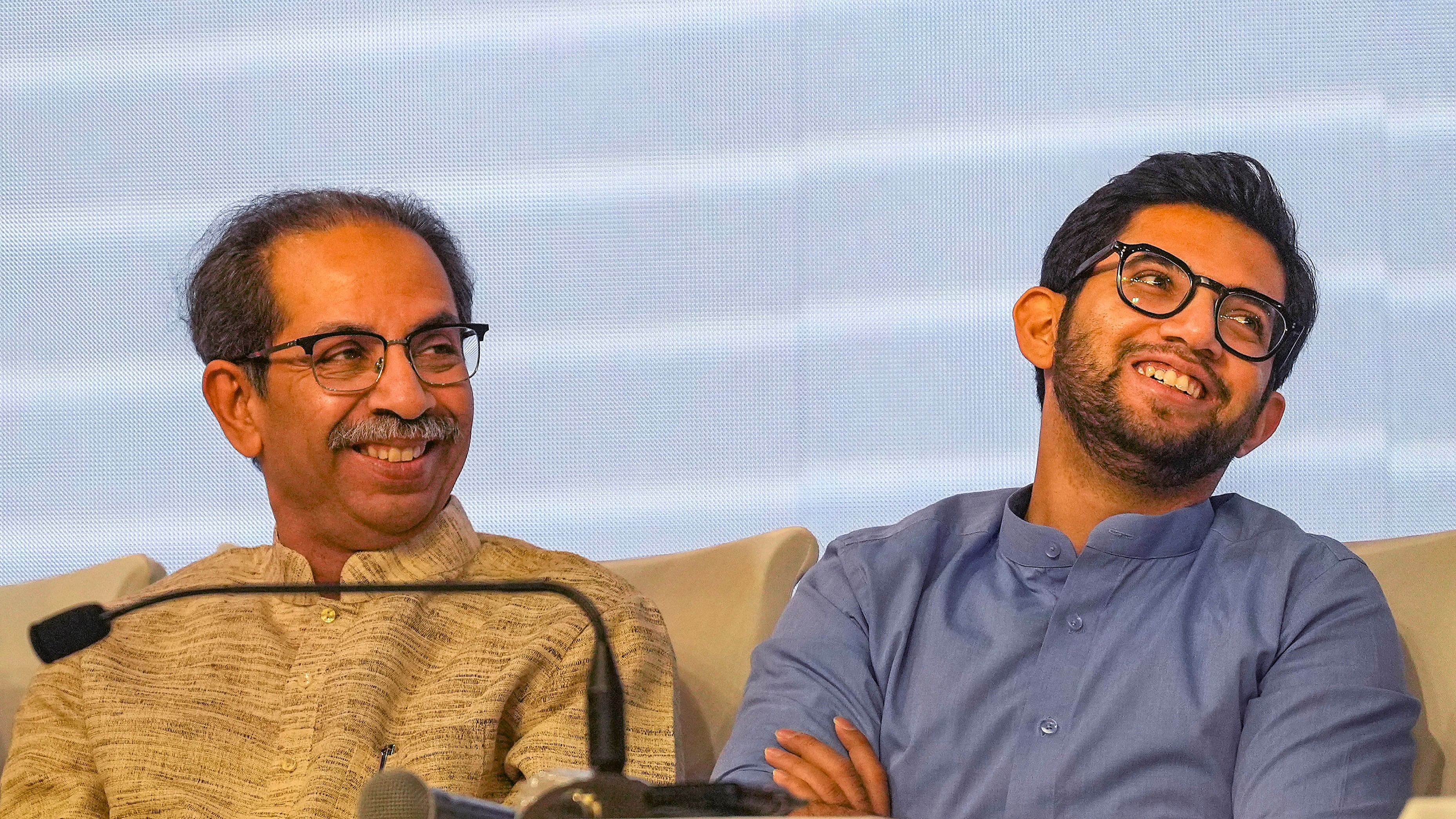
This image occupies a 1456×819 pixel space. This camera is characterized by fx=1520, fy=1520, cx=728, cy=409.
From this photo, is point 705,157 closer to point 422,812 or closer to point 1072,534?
point 1072,534

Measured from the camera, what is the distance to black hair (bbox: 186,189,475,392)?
204 centimetres

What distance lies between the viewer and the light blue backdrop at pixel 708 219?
2.61 m

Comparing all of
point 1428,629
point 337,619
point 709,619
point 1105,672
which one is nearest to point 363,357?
point 337,619

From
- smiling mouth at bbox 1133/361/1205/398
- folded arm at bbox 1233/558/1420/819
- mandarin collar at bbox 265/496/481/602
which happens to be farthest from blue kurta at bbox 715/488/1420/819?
mandarin collar at bbox 265/496/481/602

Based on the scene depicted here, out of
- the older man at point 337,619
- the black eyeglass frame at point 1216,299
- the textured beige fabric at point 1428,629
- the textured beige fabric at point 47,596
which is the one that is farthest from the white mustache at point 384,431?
the textured beige fabric at point 1428,629

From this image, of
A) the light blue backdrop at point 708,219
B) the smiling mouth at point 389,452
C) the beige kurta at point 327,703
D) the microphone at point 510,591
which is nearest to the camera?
the microphone at point 510,591

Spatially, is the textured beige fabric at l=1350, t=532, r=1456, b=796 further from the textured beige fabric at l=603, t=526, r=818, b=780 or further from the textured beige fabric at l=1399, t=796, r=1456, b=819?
the textured beige fabric at l=1399, t=796, r=1456, b=819

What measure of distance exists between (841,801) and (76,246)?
6.49ft

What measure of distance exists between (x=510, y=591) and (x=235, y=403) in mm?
944

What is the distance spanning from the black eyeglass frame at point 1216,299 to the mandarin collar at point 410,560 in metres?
0.91

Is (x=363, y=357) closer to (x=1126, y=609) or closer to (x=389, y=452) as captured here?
(x=389, y=452)

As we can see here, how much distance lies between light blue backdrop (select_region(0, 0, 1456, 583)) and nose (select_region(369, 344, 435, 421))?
31.5 inches

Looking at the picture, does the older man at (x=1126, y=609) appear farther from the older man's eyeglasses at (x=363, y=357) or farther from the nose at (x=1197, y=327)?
the older man's eyeglasses at (x=363, y=357)

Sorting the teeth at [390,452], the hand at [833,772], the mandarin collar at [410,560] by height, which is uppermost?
the teeth at [390,452]
